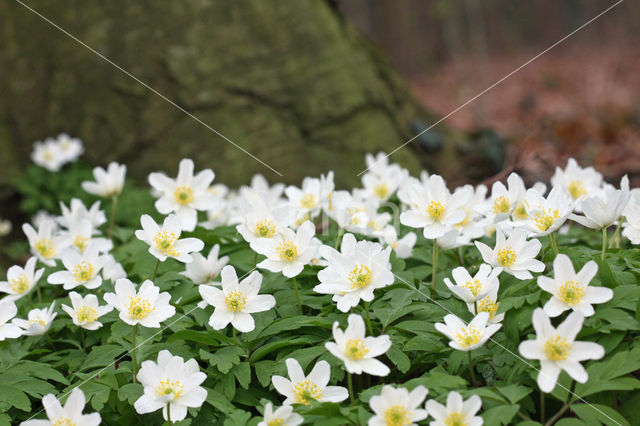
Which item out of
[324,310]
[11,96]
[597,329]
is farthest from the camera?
[11,96]

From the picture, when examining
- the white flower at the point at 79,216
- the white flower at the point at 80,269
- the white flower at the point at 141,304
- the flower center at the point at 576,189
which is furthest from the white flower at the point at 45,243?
the flower center at the point at 576,189

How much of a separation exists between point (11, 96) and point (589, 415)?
5.04m

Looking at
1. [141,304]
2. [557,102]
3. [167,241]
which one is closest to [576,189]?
[167,241]

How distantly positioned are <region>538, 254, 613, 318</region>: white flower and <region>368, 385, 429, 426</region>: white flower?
1.31 ft

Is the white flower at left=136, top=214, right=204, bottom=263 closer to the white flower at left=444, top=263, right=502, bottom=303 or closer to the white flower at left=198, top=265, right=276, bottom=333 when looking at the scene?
the white flower at left=198, top=265, right=276, bottom=333

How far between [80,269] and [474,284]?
1.26 meters

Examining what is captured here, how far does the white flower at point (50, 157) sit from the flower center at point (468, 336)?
403 cm

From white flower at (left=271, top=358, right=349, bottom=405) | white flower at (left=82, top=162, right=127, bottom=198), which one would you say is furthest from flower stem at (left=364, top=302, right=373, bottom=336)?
white flower at (left=82, top=162, right=127, bottom=198)

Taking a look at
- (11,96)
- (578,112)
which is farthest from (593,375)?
(578,112)

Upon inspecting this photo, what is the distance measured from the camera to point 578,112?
30.5 feet

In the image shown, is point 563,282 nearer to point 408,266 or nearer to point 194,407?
point 408,266

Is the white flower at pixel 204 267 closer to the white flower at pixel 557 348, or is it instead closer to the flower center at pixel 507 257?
the flower center at pixel 507 257

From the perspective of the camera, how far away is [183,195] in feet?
8.13

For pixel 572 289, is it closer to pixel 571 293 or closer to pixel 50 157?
pixel 571 293
